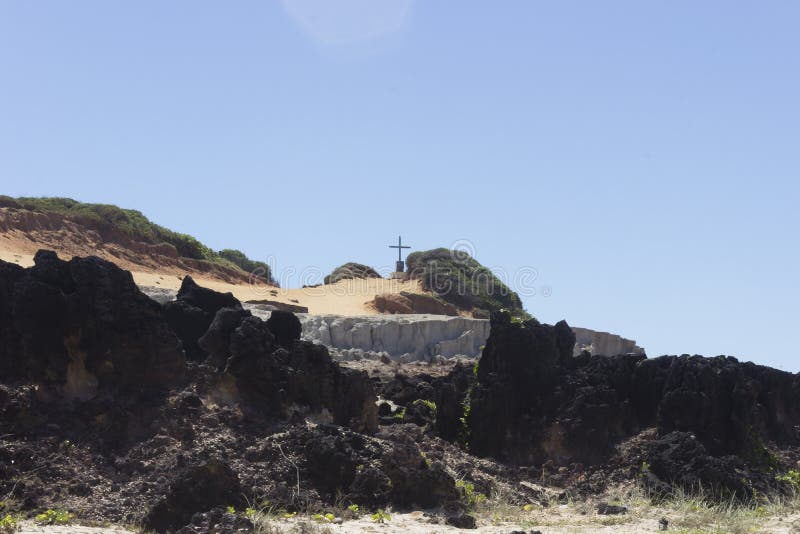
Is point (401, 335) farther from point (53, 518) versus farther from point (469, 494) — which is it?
point (53, 518)

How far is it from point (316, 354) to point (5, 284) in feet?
17.7

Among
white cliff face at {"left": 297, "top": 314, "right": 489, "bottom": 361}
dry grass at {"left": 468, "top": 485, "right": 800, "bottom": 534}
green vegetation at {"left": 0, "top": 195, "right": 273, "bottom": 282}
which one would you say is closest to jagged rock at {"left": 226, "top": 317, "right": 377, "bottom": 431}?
dry grass at {"left": 468, "top": 485, "right": 800, "bottom": 534}

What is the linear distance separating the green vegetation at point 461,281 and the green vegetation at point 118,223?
8.48m

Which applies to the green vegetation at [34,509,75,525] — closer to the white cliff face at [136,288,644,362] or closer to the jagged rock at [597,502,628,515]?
the jagged rock at [597,502,628,515]

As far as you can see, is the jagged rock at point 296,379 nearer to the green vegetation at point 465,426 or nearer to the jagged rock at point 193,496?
the green vegetation at point 465,426

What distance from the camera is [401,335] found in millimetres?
40062

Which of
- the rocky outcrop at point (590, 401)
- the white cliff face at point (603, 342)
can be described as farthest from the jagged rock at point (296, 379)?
the white cliff face at point (603, 342)

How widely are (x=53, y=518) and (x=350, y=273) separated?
169 feet

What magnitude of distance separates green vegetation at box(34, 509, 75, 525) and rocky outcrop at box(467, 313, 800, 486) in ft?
33.6

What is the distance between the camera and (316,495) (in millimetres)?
16734

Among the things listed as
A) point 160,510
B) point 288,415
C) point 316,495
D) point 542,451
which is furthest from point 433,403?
point 160,510

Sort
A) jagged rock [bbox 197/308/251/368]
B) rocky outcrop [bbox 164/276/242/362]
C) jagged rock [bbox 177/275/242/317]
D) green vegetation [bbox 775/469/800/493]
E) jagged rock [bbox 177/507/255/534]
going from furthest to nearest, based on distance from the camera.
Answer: jagged rock [bbox 177/275/242/317] → rocky outcrop [bbox 164/276/242/362] → green vegetation [bbox 775/469/800/493] → jagged rock [bbox 197/308/251/368] → jagged rock [bbox 177/507/255/534]

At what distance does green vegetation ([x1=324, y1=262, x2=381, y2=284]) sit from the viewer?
64.8 metres

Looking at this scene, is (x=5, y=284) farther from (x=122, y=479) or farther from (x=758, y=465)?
(x=758, y=465)
